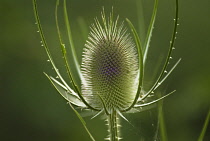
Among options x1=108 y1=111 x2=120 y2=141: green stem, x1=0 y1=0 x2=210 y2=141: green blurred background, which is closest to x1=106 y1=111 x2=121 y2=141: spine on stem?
x1=108 y1=111 x2=120 y2=141: green stem

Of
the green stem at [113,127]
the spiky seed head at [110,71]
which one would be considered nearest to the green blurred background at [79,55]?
the spiky seed head at [110,71]

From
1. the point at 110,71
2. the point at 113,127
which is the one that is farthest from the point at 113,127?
the point at 110,71

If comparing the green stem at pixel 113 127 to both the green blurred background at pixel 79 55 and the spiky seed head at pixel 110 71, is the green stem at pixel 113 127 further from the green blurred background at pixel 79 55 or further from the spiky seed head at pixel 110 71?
the green blurred background at pixel 79 55

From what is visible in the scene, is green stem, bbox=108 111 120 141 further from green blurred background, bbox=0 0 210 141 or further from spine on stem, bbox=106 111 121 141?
green blurred background, bbox=0 0 210 141
